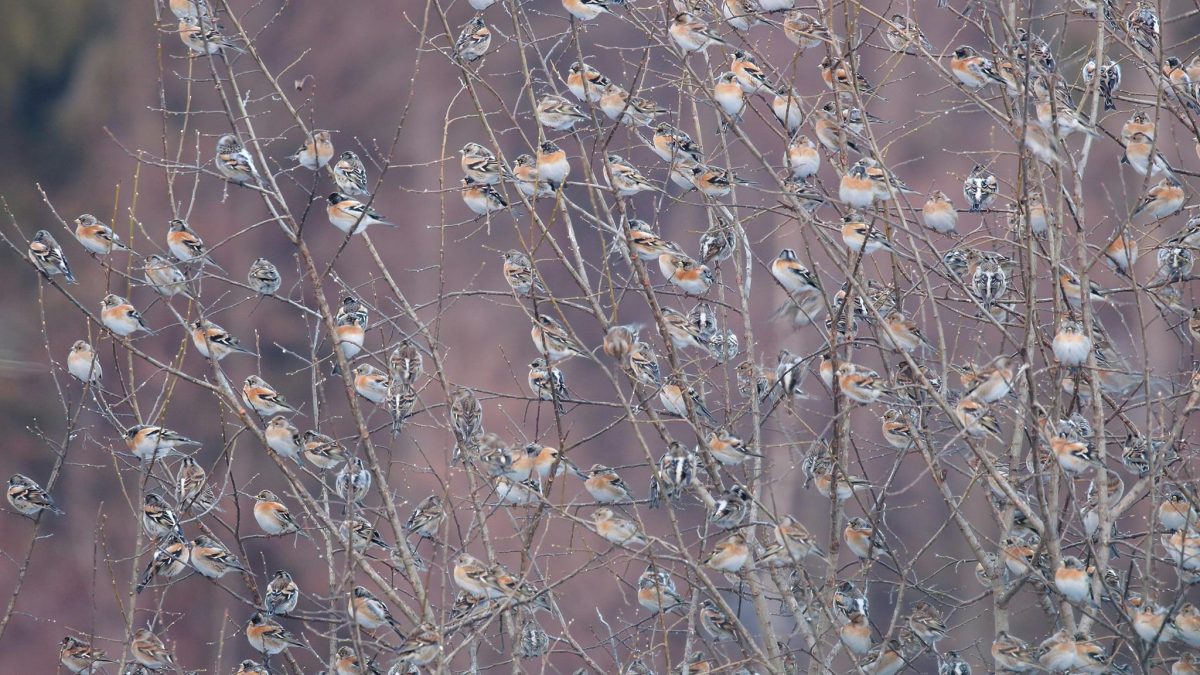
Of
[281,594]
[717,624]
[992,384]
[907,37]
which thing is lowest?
[717,624]

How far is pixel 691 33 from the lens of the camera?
819cm

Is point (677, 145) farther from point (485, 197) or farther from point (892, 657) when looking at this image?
point (892, 657)

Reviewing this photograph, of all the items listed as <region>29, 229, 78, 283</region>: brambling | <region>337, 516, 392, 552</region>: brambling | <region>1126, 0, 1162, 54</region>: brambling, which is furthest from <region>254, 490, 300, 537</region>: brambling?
<region>1126, 0, 1162, 54</region>: brambling

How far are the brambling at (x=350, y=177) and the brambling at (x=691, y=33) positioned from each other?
2.48 metres

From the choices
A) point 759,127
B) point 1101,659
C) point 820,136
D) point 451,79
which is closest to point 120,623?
point 451,79

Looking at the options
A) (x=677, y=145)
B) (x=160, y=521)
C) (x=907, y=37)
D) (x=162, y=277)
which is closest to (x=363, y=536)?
(x=160, y=521)

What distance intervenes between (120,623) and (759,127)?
38.0ft

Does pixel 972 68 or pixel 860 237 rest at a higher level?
pixel 972 68

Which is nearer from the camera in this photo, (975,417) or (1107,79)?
(975,417)

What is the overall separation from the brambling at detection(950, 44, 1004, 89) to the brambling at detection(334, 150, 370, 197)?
4.16 m

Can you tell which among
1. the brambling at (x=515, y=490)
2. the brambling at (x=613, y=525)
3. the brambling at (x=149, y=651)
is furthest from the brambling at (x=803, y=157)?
the brambling at (x=149, y=651)

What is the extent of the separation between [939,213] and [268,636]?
5424 mm

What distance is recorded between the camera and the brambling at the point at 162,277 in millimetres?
7312

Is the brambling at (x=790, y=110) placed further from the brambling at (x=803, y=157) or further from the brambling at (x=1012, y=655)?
the brambling at (x=1012, y=655)
